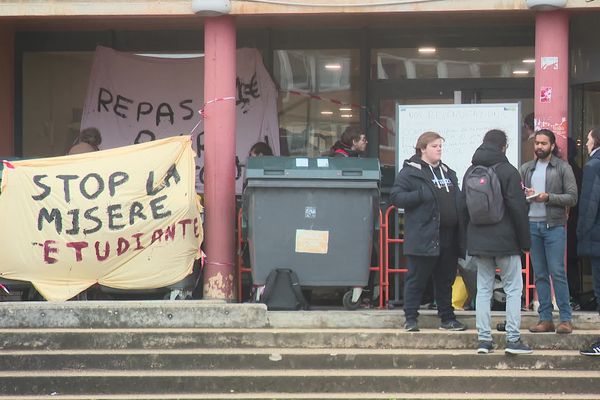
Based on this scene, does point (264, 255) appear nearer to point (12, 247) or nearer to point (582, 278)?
point (12, 247)

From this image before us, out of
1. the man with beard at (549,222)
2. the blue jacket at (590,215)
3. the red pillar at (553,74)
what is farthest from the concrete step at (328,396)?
the red pillar at (553,74)

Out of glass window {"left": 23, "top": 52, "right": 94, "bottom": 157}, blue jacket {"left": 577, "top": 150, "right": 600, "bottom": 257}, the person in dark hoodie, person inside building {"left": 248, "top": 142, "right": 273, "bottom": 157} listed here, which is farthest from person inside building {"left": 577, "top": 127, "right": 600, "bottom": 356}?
glass window {"left": 23, "top": 52, "right": 94, "bottom": 157}

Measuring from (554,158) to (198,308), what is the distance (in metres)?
3.29

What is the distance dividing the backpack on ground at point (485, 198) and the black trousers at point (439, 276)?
2.20ft

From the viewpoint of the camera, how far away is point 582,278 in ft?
36.4

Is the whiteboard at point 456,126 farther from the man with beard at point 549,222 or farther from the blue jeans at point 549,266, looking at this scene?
the blue jeans at point 549,266

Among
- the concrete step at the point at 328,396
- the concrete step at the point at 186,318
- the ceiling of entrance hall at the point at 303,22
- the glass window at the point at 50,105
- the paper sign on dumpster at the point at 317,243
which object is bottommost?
the concrete step at the point at 328,396

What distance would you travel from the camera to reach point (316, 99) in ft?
41.0

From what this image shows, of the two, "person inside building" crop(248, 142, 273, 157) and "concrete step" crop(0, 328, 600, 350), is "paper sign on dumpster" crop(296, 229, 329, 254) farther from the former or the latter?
"person inside building" crop(248, 142, 273, 157)

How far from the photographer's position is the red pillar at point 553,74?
9812mm

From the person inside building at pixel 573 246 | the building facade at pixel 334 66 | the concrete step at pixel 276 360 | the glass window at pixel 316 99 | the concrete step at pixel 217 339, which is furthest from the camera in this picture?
the glass window at pixel 316 99

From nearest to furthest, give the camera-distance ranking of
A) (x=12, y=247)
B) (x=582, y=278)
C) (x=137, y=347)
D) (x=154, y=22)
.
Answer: (x=137, y=347), (x=12, y=247), (x=582, y=278), (x=154, y=22)

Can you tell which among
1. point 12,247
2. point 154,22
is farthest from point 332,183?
point 154,22

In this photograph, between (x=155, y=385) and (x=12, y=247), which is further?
(x=12, y=247)
